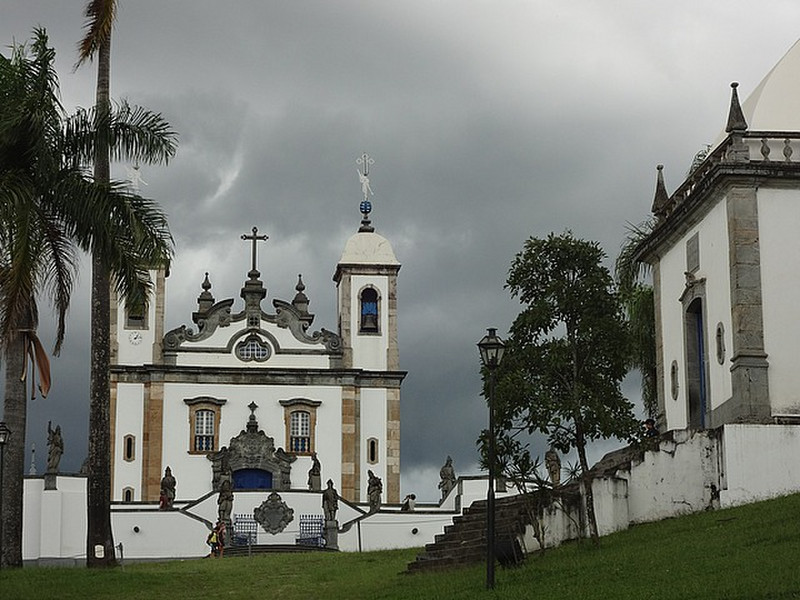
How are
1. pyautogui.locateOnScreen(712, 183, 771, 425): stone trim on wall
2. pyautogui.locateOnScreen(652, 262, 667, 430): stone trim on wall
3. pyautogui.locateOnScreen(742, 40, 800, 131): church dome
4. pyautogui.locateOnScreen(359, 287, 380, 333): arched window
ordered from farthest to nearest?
pyautogui.locateOnScreen(359, 287, 380, 333): arched window, pyautogui.locateOnScreen(652, 262, 667, 430): stone trim on wall, pyautogui.locateOnScreen(742, 40, 800, 131): church dome, pyautogui.locateOnScreen(712, 183, 771, 425): stone trim on wall

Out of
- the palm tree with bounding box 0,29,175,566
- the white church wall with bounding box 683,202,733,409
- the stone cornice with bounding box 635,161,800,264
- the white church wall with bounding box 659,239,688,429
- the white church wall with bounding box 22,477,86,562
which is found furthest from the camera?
the white church wall with bounding box 22,477,86,562

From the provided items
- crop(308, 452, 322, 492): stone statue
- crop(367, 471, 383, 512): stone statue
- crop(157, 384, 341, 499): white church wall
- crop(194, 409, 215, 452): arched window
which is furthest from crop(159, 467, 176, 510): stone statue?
crop(367, 471, 383, 512): stone statue

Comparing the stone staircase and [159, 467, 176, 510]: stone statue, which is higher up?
[159, 467, 176, 510]: stone statue

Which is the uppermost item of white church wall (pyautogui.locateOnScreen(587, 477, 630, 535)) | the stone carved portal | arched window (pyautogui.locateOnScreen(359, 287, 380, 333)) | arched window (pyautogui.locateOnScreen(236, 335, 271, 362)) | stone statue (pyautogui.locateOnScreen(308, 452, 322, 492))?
arched window (pyautogui.locateOnScreen(359, 287, 380, 333))

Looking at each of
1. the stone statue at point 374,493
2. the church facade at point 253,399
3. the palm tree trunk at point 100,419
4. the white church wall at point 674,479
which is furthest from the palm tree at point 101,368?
the church facade at point 253,399

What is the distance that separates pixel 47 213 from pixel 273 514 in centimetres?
1903

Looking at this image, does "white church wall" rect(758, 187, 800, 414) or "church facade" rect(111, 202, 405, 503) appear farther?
"church facade" rect(111, 202, 405, 503)

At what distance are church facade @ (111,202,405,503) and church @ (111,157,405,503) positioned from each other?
31 mm

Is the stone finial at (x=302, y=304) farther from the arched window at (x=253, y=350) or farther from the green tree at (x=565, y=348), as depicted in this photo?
the green tree at (x=565, y=348)

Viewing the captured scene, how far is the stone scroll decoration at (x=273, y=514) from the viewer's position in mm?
42594

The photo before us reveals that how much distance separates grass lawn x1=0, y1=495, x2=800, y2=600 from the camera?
62.4 feet

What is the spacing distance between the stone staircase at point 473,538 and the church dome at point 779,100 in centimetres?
831

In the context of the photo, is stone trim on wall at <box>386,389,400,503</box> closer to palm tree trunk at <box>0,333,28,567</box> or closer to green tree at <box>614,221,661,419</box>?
green tree at <box>614,221,661,419</box>

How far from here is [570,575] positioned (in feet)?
69.8
